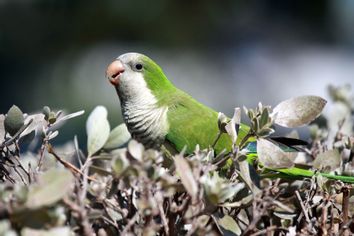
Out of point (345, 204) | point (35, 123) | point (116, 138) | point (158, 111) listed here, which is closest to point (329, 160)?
point (345, 204)

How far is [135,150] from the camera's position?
3.48 feet

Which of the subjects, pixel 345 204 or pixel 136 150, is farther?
pixel 345 204

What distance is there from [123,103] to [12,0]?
32.4 ft

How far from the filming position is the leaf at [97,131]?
54.6 inches

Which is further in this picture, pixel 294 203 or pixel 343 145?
pixel 343 145

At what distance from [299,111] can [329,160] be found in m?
0.17

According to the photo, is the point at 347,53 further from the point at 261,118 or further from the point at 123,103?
the point at 261,118

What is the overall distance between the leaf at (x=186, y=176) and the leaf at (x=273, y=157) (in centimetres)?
18

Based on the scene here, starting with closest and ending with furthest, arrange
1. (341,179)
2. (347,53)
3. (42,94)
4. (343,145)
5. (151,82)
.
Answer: (341,179)
(343,145)
(151,82)
(42,94)
(347,53)

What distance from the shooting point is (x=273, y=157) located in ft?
3.87

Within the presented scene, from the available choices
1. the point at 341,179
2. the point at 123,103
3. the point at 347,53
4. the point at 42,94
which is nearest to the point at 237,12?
the point at 347,53

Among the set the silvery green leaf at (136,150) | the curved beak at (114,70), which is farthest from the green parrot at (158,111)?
the silvery green leaf at (136,150)

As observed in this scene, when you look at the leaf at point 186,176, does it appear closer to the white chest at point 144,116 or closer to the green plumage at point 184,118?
the green plumage at point 184,118

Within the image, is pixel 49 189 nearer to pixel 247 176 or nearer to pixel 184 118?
pixel 247 176
